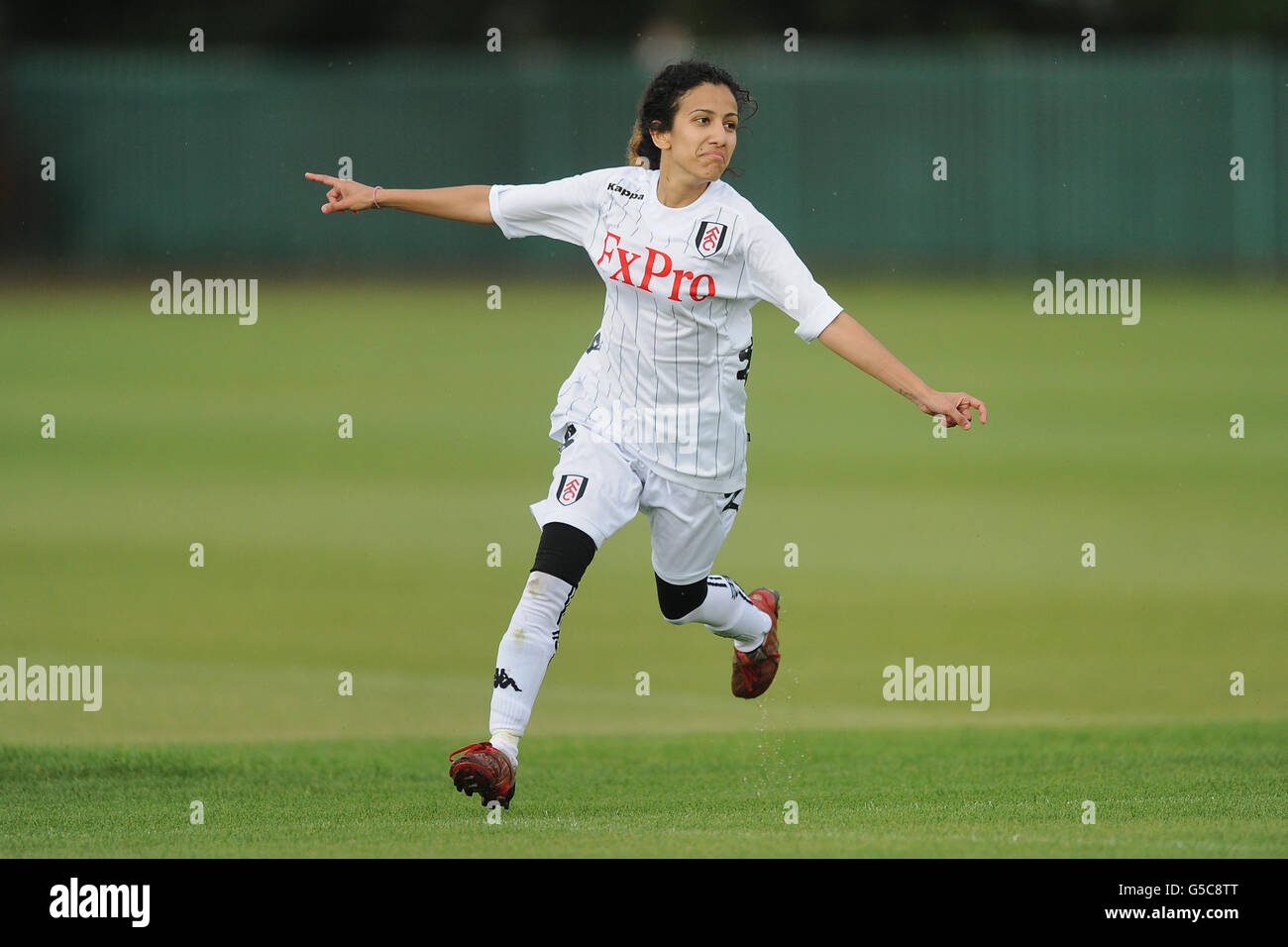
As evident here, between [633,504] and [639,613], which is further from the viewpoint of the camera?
[639,613]

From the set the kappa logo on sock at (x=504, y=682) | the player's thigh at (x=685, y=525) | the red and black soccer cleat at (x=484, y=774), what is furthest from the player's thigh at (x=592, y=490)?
the red and black soccer cleat at (x=484, y=774)

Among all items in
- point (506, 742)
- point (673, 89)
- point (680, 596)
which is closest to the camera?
point (506, 742)

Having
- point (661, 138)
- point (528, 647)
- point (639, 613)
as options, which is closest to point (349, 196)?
point (661, 138)

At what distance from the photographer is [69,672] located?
914 cm

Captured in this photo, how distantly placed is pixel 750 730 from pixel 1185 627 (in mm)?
3271

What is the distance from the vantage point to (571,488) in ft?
21.7

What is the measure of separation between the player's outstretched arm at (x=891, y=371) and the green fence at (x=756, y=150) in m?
23.7

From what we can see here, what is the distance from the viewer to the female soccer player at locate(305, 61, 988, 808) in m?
6.43

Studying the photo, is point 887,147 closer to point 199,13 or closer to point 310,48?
point 310,48

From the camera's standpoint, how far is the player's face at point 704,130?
659 cm

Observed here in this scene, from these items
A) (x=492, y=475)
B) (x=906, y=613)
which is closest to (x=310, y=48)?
(x=492, y=475)

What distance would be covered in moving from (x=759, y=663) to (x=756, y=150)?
23975 mm

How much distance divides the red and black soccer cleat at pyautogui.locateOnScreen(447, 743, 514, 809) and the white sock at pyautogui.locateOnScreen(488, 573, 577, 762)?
13 cm

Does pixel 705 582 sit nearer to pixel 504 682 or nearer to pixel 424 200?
pixel 504 682
